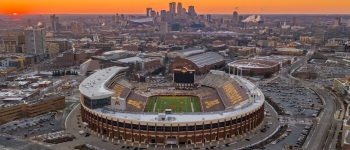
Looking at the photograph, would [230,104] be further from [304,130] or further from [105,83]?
[105,83]

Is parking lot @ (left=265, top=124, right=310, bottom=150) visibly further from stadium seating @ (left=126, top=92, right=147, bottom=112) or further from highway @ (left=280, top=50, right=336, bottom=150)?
stadium seating @ (left=126, top=92, right=147, bottom=112)

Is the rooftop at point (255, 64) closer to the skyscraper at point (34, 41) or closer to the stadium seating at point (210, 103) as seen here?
the stadium seating at point (210, 103)

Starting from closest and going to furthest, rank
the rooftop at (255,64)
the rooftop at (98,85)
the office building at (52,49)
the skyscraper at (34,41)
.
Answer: the rooftop at (98,85) → the rooftop at (255,64) → the skyscraper at (34,41) → the office building at (52,49)

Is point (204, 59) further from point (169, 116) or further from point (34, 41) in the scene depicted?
point (34, 41)

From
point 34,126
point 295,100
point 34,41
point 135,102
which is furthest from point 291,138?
point 34,41

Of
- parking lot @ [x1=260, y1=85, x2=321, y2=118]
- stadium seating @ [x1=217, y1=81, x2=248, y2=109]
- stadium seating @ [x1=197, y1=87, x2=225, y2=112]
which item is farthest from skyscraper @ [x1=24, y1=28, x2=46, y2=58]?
parking lot @ [x1=260, y1=85, x2=321, y2=118]

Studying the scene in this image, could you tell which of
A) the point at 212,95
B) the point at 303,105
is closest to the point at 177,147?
the point at 212,95

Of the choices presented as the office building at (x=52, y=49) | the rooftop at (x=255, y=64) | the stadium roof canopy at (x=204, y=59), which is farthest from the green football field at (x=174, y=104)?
the office building at (x=52, y=49)
